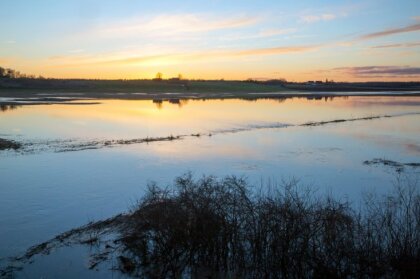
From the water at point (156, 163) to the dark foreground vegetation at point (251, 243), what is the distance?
1.78 m

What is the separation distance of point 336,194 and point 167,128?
21.6 meters

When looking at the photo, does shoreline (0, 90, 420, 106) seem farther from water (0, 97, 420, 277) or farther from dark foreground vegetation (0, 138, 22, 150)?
dark foreground vegetation (0, 138, 22, 150)

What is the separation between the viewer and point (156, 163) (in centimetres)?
2044

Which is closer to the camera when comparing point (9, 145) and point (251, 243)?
point (251, 243)

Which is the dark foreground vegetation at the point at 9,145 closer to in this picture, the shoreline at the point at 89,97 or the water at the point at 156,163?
the water at the point at 156,163

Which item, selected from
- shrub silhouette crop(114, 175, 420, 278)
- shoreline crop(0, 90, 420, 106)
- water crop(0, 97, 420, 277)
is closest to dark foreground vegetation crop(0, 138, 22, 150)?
water crop(0, 97, 420, 277)

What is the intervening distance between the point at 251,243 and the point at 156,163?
38.6 ft

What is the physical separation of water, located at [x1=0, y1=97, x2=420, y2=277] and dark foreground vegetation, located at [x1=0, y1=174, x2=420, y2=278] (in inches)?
70.0

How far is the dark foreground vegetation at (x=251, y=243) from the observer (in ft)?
27.9

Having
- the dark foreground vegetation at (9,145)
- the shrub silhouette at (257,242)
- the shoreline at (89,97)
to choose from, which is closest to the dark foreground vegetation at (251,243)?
the shrub silhouette at (257,242)

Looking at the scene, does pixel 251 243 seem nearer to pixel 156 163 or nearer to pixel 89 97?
pixel 156 163

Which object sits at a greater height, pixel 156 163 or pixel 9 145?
pixel 9 145

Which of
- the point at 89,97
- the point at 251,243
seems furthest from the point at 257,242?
the point at 89,97

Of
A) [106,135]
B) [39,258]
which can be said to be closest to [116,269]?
[39,258]
